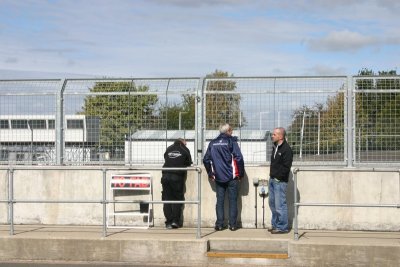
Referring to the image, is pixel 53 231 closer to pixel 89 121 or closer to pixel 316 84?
pixel 89 121

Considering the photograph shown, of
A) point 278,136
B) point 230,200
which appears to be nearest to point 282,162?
point 278,136

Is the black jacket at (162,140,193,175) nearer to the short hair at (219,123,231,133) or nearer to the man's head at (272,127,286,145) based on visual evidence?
the short hair at (219,123,231,133)

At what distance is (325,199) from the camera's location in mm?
10836

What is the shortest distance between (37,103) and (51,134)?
64 cm

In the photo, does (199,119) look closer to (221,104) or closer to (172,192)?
(221,104)

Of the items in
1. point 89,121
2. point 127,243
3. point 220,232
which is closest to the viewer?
point 127,243

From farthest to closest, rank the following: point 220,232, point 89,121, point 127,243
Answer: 1. point 89,121
2. point 220,232
3. point 127,243

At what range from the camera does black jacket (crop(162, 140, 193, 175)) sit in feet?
35.9

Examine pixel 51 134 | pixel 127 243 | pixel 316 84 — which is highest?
pixel 316 84

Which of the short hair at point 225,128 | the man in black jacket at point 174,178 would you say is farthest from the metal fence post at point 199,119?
the short hair at point 225,128

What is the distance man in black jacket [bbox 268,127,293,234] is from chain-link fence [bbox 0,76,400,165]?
0.52 metres

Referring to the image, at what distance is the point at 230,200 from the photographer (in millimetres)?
10703

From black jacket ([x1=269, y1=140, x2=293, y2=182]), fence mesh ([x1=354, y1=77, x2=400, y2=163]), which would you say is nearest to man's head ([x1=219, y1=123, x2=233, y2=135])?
black jacket ([x1=269, y1=140, x2=293, y2=182])

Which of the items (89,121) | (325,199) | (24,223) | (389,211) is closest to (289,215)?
(325,199)
